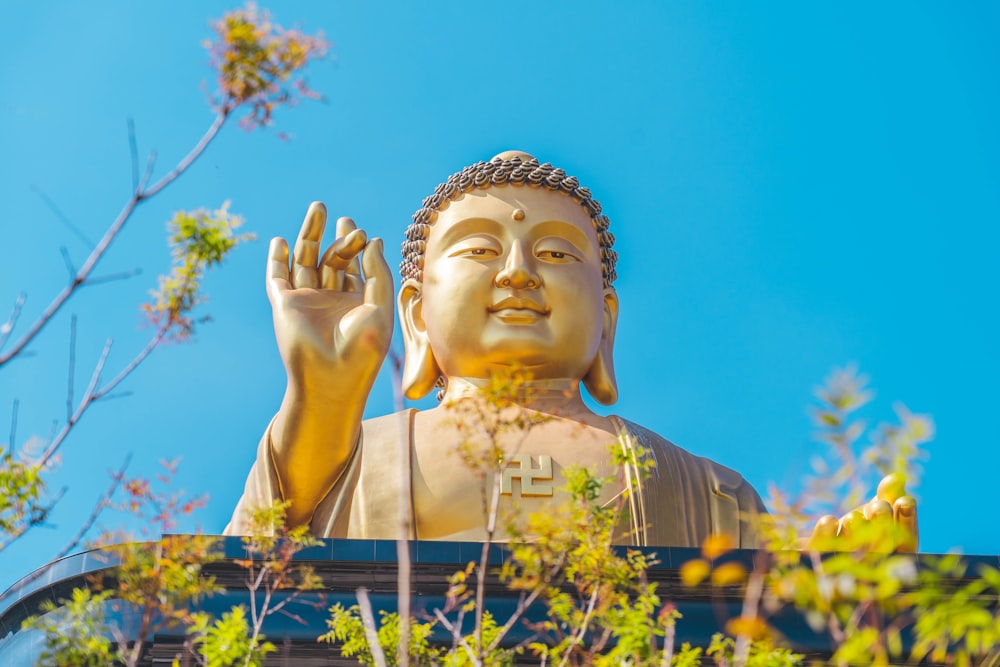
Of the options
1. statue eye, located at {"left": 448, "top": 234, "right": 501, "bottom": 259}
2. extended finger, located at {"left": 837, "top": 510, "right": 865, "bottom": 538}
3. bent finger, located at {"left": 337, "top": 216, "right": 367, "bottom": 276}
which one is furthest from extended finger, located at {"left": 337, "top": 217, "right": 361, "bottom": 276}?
extended finger, located at {"left": 837, "top": 510, "right": 865, "bottom": 538}

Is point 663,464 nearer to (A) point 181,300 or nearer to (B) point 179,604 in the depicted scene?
(B) point 179,604

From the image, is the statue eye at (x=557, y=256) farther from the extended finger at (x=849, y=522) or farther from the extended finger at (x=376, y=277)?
the extended finger at (x=849, y=522)

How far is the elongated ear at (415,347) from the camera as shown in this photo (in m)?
8.62

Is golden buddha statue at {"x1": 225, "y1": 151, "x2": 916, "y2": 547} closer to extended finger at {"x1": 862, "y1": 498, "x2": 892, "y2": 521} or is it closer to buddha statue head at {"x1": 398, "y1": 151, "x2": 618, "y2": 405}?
buddha statue head at {"x1": 398, "y1": 151, "x2": 618, "y2": 405}

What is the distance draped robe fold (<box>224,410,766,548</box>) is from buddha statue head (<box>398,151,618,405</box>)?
62cm

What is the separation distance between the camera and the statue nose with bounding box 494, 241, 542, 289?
8.11 m

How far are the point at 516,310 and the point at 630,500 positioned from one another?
136 centimetres

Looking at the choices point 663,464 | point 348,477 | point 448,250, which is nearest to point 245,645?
point 348,477

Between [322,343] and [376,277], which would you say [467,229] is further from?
[322,343]

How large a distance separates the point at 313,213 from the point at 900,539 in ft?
15.4

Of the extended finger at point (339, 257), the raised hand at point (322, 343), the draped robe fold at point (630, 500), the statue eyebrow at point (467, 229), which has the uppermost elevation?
the statue eyebrow at point (467, 229)

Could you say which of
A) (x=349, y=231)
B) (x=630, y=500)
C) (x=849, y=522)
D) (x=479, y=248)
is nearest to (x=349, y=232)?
(x=349, y=231)

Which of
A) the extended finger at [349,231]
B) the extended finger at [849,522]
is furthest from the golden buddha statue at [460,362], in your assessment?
the extended finger at [849,522]

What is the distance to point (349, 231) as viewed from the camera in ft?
24.7
